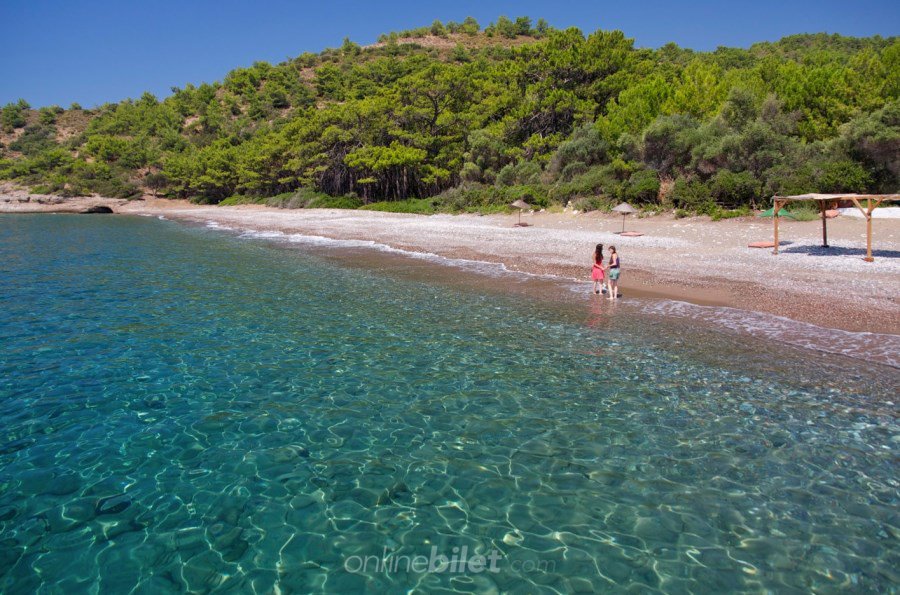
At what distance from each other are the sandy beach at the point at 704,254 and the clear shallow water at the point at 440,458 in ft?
11.7

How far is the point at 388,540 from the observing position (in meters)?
4.83

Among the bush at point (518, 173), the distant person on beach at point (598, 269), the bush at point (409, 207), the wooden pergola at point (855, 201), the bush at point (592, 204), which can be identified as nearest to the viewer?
the distant person on beach at point (598, 269)

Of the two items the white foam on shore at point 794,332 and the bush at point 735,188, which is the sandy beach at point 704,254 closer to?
the white foam on shore at point 794,332

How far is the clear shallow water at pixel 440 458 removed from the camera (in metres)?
4.56

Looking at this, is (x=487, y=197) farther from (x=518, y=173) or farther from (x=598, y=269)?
(x=598, y=269)

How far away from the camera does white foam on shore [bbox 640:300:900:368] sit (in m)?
9.68

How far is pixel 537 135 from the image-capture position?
45000mm

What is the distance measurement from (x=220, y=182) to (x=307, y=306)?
199 ft

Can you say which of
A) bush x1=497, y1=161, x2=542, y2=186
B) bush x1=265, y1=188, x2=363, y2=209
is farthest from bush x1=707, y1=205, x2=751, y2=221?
bush x1=265, y1=188, x2=363, y2=209

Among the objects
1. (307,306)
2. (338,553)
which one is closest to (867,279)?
(307,306)

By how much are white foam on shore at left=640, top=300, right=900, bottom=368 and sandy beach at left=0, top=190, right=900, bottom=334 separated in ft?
1.56

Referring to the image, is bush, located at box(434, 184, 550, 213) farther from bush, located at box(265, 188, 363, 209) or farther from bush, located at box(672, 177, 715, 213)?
bush, located at box(265, 188, 363, 209)

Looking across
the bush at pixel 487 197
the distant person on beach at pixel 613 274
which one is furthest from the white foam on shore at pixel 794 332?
the bush at pixel 487 197

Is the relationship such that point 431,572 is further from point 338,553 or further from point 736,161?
point 736,161
